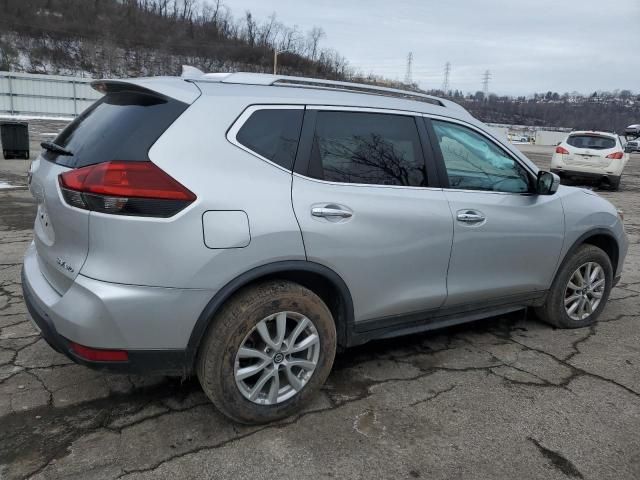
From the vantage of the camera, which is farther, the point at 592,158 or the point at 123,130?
the point at 592,158

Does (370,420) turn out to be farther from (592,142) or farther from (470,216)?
(592,142)

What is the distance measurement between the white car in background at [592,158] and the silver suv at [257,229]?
1264cm

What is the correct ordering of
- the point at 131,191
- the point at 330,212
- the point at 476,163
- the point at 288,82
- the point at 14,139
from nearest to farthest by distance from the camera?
the point at 131,191 < the point at 330,212 < the point at 288,82 < the point at 476,163 < the point at 14,139

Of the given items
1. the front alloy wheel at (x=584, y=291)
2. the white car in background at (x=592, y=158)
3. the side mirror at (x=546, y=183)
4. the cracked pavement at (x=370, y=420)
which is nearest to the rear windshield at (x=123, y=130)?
the cracked pavement at (x=370, y=420)

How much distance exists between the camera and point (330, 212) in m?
2.75

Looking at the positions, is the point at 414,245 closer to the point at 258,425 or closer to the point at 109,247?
the point at 258,425

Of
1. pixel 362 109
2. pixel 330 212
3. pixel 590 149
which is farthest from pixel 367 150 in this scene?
pixel 590 149

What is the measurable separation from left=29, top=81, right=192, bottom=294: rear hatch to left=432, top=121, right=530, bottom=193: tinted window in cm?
172

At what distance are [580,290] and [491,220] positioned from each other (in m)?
1.40

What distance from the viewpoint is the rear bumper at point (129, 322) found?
2312mm

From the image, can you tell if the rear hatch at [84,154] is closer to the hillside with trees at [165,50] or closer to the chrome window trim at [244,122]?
the chrome window trim at [244,122]

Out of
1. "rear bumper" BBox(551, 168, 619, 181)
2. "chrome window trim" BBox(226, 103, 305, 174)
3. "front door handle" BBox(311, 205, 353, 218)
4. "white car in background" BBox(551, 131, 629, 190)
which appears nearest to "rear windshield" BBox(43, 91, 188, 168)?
"chrome window trim" BBox(226, 103, 305, 174)

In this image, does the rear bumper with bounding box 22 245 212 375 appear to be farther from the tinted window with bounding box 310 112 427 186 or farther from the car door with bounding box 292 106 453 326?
the tinted window with bounding box 310 112 427 186

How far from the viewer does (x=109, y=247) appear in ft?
7.59
